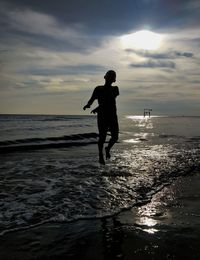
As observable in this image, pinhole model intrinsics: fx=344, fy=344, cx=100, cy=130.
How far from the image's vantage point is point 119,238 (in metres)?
3.53

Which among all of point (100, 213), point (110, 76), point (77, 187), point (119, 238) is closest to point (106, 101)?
point (110, 76)

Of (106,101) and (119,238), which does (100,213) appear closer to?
(119,238)

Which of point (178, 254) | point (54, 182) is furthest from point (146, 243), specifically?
point (54, 182)

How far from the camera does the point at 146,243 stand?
3396mm

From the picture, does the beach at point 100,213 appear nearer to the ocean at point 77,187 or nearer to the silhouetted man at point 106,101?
the ocean at point 77,187

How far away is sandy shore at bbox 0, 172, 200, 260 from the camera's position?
3137 millimetres

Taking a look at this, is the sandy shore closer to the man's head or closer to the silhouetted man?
the silhouetted man

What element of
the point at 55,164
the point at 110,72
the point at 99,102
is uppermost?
the point at 110,72

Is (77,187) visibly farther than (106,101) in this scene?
No

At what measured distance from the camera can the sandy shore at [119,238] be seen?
10.3 ft

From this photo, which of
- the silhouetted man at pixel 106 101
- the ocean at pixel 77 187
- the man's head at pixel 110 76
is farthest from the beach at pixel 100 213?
the man's head at pixel 110 76

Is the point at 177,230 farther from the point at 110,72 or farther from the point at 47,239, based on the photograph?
the point at 110,72

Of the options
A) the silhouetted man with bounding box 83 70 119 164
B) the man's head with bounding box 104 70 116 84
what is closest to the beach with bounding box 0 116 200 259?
the silhouetted man with bounding box 83 70 119 164

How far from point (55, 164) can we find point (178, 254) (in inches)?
251
